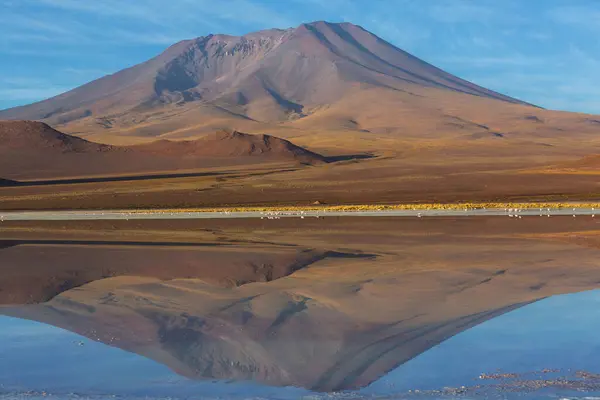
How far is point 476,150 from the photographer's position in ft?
450

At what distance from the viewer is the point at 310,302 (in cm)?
1420

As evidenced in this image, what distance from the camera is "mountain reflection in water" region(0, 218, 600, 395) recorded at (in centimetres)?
971

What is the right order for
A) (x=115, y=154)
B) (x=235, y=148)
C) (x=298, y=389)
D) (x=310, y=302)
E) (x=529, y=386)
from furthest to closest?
(x=235, y=148), (x=115, y=154), (x=310, y=302), (x=298, y=389), (x=529, y=386)

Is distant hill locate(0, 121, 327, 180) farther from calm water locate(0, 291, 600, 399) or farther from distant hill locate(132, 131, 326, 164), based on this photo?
calm water locate(0, 291, 600, 399)

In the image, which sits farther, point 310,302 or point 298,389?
point 310,302

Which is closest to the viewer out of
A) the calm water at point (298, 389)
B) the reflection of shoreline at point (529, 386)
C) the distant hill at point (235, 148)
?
the reflection of shoreline at point (529, 386)

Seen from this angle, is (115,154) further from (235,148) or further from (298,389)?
(298,389)

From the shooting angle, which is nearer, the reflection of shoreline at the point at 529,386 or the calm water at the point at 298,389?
the reflection of shoreline at the point at 529,386

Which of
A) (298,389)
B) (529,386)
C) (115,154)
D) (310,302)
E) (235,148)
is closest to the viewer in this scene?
(529,386)

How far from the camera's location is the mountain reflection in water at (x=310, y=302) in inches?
382

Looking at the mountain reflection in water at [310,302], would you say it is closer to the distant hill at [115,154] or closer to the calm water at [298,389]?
the calm water at [298,389]

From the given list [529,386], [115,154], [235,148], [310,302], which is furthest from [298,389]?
[235,148]

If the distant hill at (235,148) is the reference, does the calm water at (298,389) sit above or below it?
below

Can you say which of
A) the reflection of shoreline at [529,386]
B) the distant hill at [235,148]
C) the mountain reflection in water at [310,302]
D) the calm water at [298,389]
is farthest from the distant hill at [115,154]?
the reflection of shoreline at [529,386]
